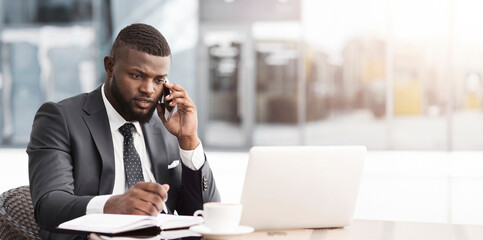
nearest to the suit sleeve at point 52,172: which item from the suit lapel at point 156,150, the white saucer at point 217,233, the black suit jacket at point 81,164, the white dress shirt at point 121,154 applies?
the black suit jacket at point 81,164

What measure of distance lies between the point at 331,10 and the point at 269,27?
117 centimetres

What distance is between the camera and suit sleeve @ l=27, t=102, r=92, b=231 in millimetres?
1824

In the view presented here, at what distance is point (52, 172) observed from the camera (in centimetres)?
192

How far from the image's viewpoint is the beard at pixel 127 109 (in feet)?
6.89

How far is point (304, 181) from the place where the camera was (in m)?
1.74

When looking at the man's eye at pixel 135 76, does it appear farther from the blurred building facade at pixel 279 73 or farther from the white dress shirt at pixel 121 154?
the blurred building facade at pixel 279 73

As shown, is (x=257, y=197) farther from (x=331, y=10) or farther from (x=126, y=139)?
(x=331, y=10)

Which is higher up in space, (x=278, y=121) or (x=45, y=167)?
(x=45, y=167)

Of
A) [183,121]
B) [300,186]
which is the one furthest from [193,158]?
[300,186]

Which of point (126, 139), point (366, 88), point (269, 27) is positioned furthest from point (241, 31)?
point (126, 139)

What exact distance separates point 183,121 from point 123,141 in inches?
8.2

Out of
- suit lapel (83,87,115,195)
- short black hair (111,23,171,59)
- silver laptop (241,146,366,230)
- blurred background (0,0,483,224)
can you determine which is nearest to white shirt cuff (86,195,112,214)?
suit lapel (83,87,115,195)

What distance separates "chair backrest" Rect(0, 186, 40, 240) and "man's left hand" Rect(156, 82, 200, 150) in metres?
0.54

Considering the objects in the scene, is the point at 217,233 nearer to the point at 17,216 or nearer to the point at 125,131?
the point at 125,131
